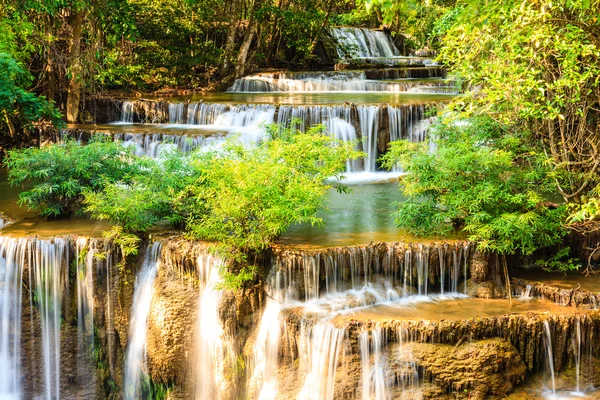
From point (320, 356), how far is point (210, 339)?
1666 millimetres

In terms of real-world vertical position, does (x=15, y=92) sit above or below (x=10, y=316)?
above

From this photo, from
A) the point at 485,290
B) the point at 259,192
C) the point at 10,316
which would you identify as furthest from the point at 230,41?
the point at 485,290

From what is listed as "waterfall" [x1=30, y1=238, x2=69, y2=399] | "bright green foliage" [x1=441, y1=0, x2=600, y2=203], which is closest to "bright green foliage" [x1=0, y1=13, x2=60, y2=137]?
"waterfall" [x1=30, y1=238, x2=69, y2=399]

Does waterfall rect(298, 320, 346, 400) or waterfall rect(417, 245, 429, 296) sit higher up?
waterfall rect(417, 245, 429, 296)

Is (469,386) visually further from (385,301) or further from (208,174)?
(208,174)

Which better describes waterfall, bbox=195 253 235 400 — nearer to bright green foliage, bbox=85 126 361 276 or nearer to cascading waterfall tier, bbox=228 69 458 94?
bright green foliage, bbox=85 126 361 276

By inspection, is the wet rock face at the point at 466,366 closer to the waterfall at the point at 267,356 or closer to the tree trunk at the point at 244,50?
the waterfall at the point at 267,356

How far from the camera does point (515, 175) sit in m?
9.27

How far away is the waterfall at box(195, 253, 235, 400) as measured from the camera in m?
8.69

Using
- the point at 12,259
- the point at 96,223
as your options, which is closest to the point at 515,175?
the point at 96,223

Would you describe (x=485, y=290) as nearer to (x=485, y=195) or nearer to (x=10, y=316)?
(x=485, y=195)

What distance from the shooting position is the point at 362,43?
96.0 ft

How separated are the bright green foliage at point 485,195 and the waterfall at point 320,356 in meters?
2.25

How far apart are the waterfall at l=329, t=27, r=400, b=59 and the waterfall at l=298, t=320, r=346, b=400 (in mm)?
20671
